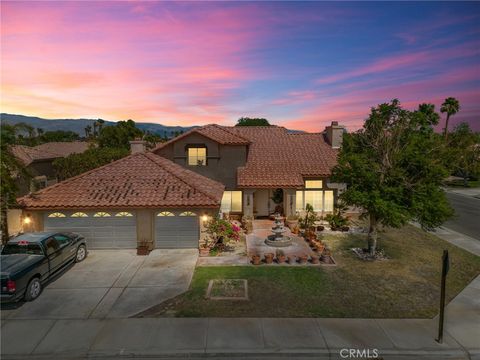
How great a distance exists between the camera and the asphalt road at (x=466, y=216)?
70.4ft

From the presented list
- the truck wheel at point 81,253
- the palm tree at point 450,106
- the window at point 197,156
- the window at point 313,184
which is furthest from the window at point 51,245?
the palm tree at point 450,106

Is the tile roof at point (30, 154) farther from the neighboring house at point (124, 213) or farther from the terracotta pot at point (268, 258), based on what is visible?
the terracotta pot at point (268, 258)

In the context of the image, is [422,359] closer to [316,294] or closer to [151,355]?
[316,294]

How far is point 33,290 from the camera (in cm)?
1161

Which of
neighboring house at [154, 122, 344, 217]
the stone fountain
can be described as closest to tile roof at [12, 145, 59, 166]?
neighboring house at [154, 122, 344, 217]

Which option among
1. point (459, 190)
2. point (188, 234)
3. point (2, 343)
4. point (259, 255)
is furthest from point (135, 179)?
point (459, 190)

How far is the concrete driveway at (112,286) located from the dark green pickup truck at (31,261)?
563 mm

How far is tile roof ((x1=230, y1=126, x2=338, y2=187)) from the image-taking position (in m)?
23.1

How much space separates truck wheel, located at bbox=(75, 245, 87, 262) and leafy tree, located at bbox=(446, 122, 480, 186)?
42676 mm

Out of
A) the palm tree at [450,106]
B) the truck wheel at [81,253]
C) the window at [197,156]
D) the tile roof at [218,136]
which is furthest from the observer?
the palm tree at [450,106]

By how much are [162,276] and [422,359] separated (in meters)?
9.64

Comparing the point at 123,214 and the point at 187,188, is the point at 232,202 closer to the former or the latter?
the point at 187,188

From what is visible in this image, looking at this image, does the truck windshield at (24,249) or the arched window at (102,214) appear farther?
the arched window at (102,214)

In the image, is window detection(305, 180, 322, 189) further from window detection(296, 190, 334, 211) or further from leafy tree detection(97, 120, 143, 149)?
leafy tree detection(97, 120, 143, 149)
